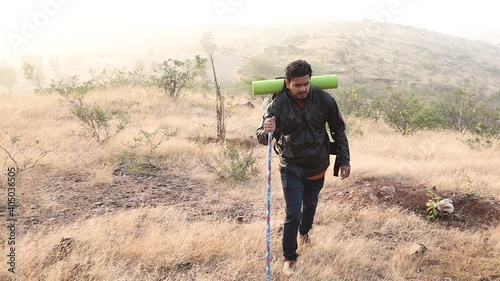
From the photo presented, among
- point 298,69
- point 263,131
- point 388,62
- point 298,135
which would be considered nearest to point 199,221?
point 263,131

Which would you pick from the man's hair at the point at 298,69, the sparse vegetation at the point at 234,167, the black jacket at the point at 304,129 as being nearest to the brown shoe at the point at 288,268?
the black jacket at the point at 304,129

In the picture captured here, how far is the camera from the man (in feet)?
9.09

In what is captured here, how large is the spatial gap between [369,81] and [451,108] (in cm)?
2719

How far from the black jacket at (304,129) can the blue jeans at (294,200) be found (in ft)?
0.27

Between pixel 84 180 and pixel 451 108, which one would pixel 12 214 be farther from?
pixel 451 108

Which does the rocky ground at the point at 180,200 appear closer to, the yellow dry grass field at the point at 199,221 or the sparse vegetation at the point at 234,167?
the yellow dry grass field at the point at 199,221

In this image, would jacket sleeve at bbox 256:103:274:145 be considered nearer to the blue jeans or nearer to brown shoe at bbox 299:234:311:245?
the blue jeans

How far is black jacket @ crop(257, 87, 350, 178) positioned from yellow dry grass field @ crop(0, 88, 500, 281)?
0.95 m

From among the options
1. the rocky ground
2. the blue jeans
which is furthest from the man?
the rocky ground

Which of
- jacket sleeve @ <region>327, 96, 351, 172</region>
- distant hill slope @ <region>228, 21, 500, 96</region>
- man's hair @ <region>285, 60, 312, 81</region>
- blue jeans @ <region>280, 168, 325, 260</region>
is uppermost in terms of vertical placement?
man's hair @ <region>285, 60, 312, 81</region>

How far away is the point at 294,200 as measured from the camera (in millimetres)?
2896

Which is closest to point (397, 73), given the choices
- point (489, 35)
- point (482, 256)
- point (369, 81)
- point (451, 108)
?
point (369, 81)

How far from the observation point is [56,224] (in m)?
3.92

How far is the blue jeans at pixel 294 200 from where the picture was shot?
2.90m
